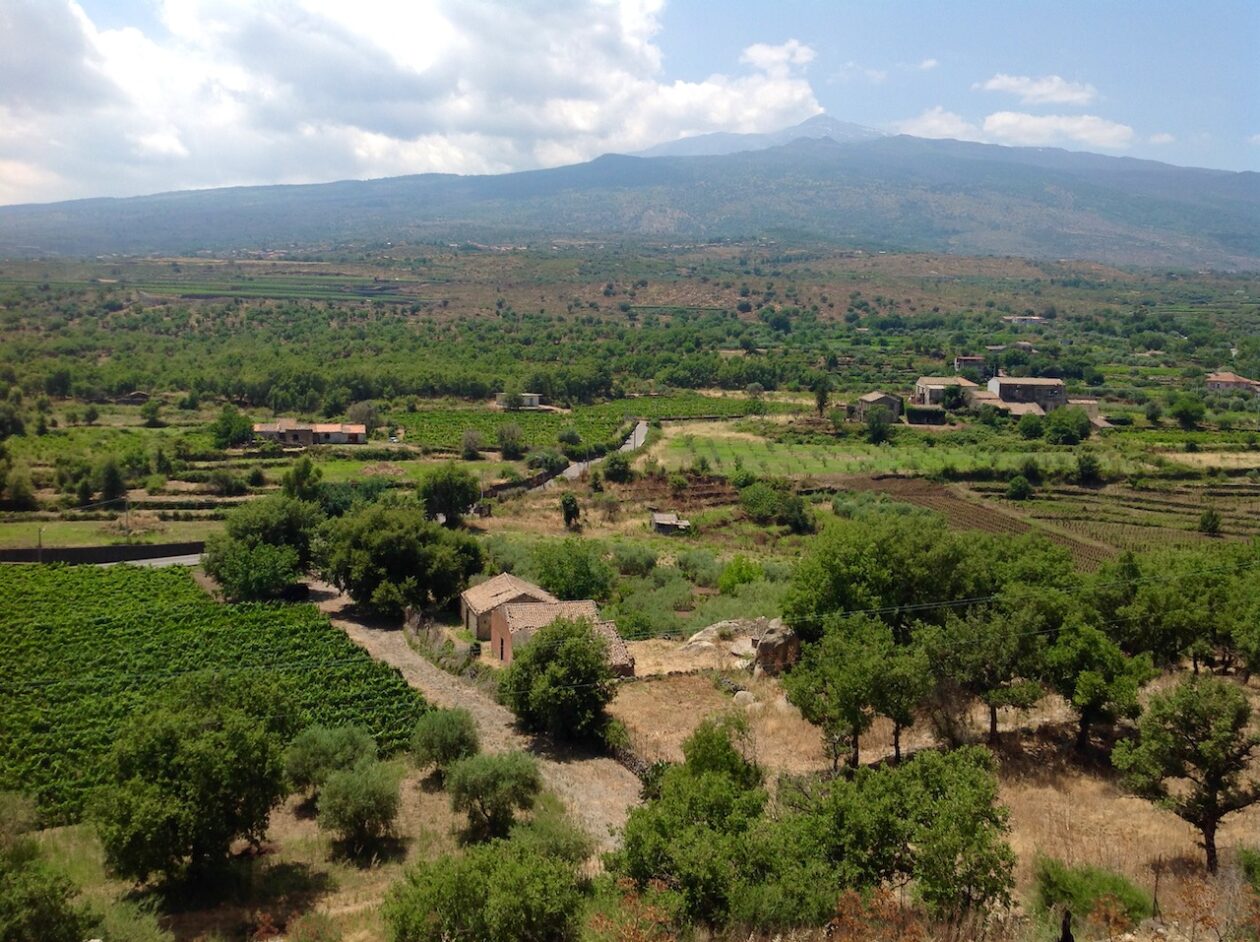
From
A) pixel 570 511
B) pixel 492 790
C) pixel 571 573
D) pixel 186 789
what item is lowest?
pixel 570 511

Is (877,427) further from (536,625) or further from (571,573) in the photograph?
(536,625)

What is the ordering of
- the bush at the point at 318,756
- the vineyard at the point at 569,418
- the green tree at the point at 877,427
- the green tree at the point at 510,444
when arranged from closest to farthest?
the bush at the point at 318,756 → the green tree at the point at 510,444 → the vineyard at the point at 569,418 → the green tree at the point at 877,427

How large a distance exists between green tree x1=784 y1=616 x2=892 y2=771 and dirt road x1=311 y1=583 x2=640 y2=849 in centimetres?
389

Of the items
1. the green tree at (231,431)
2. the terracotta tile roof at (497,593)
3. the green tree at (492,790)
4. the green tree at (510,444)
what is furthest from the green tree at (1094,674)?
the green tree at (231,431)

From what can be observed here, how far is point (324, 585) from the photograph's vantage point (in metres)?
33.7

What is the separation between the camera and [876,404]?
69.0m

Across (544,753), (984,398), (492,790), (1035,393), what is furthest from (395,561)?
(1035,393)

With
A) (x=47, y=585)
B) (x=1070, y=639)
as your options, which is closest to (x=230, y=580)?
(x=47, y=585)

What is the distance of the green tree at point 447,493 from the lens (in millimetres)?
41906

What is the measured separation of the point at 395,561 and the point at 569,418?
4149cm

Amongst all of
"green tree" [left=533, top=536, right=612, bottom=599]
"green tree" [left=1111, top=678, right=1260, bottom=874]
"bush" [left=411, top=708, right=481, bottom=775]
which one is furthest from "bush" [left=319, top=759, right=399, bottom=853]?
"green tree" [left=533, top=536, right=612, bottom=599]

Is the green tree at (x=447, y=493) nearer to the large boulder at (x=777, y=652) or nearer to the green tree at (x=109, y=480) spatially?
the green tree at (x=109, y=480)

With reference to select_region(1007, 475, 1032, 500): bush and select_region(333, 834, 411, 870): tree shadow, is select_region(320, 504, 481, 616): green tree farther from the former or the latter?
select_region(1007, 475, 1032, 500): bush

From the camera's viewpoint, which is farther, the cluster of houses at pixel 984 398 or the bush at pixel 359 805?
the cluster of houses at pixel 984 398
